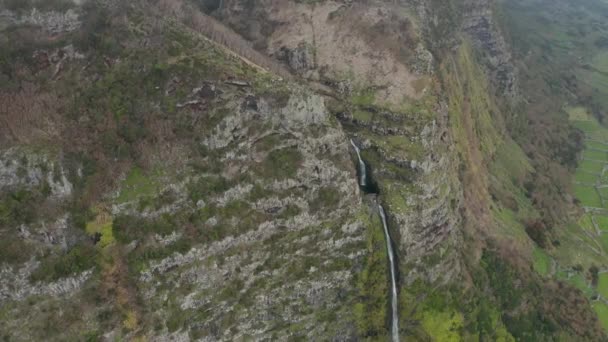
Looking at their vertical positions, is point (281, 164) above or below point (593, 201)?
above

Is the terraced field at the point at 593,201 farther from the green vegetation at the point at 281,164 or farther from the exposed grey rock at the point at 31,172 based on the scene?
the exposed grey rock at the point at 31,172

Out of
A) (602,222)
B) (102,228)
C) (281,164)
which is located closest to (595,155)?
(602,222)

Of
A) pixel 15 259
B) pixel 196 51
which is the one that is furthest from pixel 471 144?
pixel 15 259

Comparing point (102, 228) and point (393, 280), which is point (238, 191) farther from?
point (393, 280)

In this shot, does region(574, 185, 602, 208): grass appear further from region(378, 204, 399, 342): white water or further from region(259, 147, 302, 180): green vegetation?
region(259, 147, 302, 180): green vegetation

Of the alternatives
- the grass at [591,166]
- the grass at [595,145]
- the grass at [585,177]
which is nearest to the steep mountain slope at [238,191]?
the grass at [585,177]

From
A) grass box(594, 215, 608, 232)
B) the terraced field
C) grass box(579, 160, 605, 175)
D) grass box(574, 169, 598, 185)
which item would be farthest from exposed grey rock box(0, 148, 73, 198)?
grass box(579, 160, 605, 175)
